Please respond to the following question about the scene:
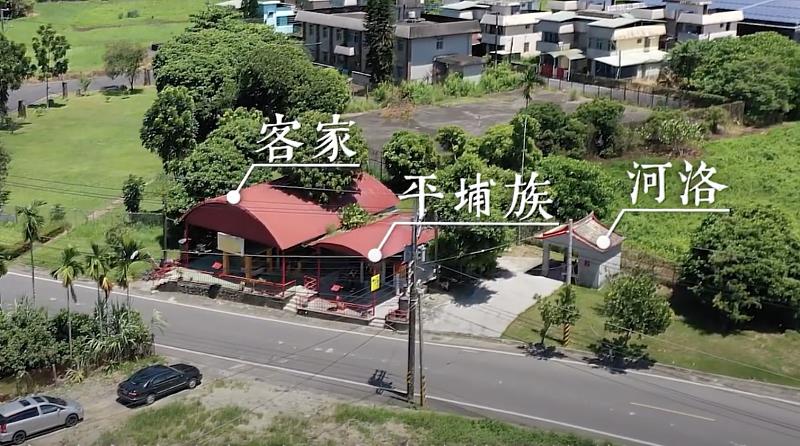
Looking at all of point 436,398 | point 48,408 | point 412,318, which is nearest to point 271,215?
point 412,318

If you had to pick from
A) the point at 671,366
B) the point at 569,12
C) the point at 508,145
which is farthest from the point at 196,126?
the point at 569,12

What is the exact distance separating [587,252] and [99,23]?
95.2m

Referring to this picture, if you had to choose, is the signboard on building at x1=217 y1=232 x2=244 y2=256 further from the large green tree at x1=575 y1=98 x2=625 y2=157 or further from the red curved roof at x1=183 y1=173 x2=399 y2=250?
the large green tree at x1=575 y1=98 x2=625 y2=157

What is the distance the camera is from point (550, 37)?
86.9 m

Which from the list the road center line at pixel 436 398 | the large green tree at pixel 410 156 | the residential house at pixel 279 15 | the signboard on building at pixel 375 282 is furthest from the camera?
the residential house at pixel 279 15

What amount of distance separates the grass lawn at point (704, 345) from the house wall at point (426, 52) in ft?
141

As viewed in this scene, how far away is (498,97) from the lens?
7744 cm

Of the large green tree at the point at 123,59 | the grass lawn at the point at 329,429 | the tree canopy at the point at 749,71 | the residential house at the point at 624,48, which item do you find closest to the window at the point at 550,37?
the residential house at the point at 624,48

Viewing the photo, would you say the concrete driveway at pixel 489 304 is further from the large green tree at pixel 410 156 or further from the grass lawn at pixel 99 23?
the grass lawn at pixel 99 23

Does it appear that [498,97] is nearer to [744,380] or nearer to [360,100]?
[360,100]

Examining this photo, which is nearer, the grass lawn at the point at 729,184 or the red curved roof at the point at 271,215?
the red curved roof at the point at 271,215

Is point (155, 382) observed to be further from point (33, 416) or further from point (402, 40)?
point (402, 40)

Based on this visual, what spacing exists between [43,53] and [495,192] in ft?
194

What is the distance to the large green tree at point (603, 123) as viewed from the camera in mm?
57906
